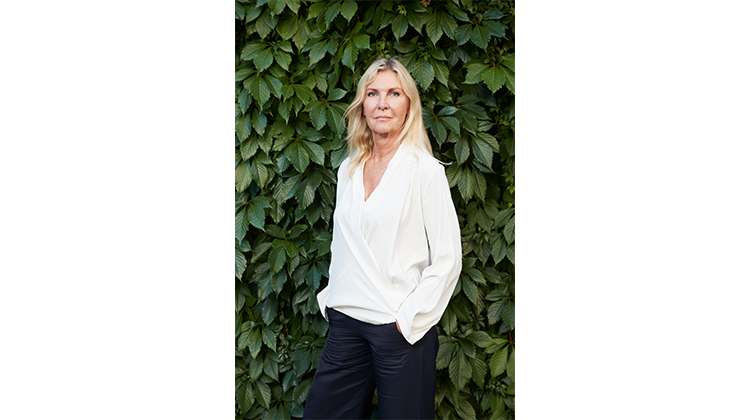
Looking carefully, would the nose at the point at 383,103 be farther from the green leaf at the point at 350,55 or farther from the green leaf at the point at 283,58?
the green leaf at the point at 283,58

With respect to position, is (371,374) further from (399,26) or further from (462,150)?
(399,26)

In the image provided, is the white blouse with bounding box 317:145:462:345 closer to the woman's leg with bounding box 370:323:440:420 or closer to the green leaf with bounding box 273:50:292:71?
the woman's leg with bounding box 370:323:440:420

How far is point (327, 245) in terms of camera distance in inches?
74.8

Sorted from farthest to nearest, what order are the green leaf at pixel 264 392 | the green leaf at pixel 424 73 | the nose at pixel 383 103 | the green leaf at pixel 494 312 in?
the green leaf at pixel 264 392 → the green leaf at pixel 494 312 → the green leaf at pixel 424 73 → the nose at pixel 383 103

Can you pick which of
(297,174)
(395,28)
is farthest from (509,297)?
(395,28)

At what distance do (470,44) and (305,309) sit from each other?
1330mm

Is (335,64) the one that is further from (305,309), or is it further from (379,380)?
(379,380)

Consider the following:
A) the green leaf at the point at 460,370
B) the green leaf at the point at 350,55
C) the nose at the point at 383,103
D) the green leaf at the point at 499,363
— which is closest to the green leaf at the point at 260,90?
the green leaf at the point at 350,55

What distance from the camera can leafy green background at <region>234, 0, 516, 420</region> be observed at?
72.3 inches

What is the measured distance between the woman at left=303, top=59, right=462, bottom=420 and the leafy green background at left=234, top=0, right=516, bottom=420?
0.87 feet

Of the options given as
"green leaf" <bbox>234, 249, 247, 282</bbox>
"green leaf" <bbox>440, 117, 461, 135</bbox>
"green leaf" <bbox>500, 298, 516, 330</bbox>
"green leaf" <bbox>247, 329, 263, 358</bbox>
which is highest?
"green leaf" <bbox>440, 117, 461, 135</bbox>

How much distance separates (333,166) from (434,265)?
644mm

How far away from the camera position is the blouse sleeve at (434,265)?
4.78ft

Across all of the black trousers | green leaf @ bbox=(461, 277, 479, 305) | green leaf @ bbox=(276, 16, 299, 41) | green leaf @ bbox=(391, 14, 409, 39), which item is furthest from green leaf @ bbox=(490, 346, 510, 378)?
green leaf @ bbox=(276, 16, 299, 41)
